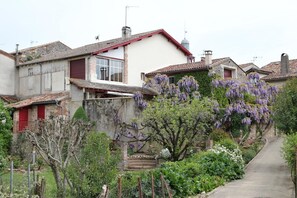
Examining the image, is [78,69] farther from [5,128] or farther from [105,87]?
[5,128]

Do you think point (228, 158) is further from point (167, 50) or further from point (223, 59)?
point (167, 50)

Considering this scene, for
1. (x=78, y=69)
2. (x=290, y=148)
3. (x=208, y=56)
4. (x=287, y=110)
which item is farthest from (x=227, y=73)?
(x=290, y=148)

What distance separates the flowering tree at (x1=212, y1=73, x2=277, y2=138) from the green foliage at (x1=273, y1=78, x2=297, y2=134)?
5410mm

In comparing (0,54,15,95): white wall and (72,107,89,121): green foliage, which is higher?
(0,54,15,95): white wall

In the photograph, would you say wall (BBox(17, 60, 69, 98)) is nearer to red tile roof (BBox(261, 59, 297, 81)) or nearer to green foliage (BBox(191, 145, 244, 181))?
green foliage (BBox(191, 145, 244, 181))

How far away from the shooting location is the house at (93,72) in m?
28.1

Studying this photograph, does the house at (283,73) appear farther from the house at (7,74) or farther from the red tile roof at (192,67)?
the house at (7,74)

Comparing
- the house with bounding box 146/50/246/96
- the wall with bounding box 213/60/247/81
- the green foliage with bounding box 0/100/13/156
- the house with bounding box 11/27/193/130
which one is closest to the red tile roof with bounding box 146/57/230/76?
the house with bounding box 146/50/246/96

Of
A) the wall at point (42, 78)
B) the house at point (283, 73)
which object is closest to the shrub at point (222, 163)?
the wall at point (42, 78)

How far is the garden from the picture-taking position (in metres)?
12.1

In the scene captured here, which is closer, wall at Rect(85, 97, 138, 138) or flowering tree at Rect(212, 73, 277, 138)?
flowering tree at Rect(212, 73, 277, 138)

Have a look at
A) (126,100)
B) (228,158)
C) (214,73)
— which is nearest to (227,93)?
(214,73)

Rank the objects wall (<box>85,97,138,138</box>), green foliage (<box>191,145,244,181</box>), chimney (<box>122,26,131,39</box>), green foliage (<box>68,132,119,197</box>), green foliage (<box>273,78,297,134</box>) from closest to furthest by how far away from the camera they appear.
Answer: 1. green foliage (<box>68,132,119,197</box>)
2. green foliage (<box>191,145,244,181</box>)
3. green foliage (<box>273,78,297,134</box>)
4. wall (<box>85,97,138,138</box>)
5. chimney (<box>122,26,131,39</box>)

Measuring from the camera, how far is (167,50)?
1348 inches
